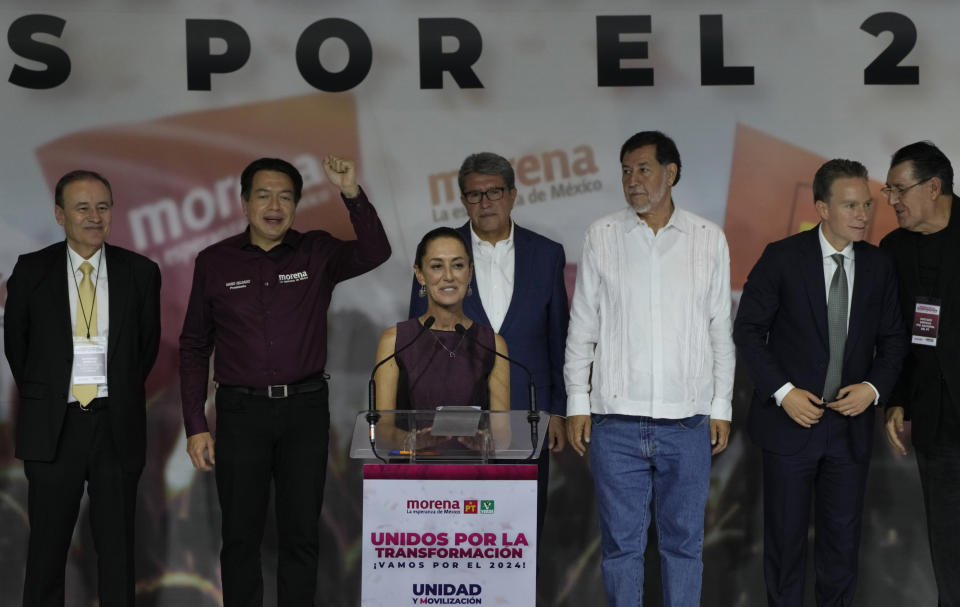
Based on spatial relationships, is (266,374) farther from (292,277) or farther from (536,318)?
(536,318)

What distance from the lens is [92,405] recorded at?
3977mm

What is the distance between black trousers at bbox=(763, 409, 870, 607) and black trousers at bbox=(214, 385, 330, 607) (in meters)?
1.67

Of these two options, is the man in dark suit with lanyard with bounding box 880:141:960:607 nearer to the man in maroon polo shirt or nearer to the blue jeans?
the blue jeans

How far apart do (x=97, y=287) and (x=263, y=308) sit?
65 cm

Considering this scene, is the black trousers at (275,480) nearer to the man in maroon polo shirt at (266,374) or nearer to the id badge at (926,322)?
the man in maroon polo shirt at (266,374)

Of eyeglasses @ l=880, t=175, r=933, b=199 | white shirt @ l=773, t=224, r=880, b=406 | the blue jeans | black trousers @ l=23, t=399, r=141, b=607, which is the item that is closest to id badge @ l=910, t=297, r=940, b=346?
white shirt @ l=773, t=224, r=880, b=406

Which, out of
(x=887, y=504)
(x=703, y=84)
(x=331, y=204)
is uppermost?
(x=703, y=84)

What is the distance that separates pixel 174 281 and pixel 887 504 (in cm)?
332

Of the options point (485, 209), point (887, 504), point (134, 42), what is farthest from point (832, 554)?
point (134, 42)

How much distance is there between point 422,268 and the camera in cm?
341

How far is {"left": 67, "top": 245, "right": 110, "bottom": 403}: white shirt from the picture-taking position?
4.05 metres

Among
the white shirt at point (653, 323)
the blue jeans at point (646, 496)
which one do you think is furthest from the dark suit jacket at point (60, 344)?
the blue jeans at point (646, 496)

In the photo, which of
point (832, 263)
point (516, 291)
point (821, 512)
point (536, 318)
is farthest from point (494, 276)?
point (821, 512)

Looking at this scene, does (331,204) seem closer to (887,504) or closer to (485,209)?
(485,209)
